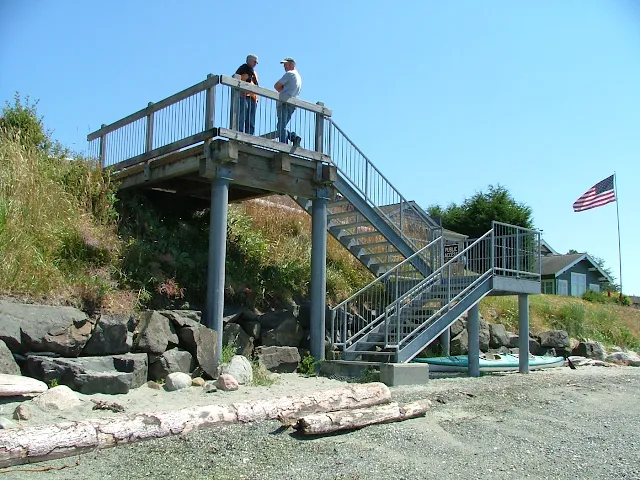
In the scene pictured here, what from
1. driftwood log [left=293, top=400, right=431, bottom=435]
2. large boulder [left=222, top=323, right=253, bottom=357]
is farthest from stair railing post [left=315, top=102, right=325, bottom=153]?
driftwood log [left=293, top=400, right=431, bottom=435]

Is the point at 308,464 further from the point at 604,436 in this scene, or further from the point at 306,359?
the point at 306,359

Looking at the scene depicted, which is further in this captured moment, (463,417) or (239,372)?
(239,372)

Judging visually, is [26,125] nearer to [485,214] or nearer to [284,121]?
[284,121]

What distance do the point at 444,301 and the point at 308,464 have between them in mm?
6900

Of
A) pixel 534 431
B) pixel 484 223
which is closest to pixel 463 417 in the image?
pixel 534 431

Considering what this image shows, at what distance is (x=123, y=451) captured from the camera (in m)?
5.97

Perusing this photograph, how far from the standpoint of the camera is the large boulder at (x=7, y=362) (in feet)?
24.7

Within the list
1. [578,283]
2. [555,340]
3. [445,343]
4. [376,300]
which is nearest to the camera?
[376,300]

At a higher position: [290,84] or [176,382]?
[290,84]

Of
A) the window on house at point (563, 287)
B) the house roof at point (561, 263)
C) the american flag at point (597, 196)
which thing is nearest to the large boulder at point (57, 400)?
the american flag at point (597, 196)

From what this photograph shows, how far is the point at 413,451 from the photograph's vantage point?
21.3ft

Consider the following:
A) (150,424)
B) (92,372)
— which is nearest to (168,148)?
(92,372)

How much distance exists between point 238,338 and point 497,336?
10000mm

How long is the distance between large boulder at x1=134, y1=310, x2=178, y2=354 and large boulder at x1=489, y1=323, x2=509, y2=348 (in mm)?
11461
